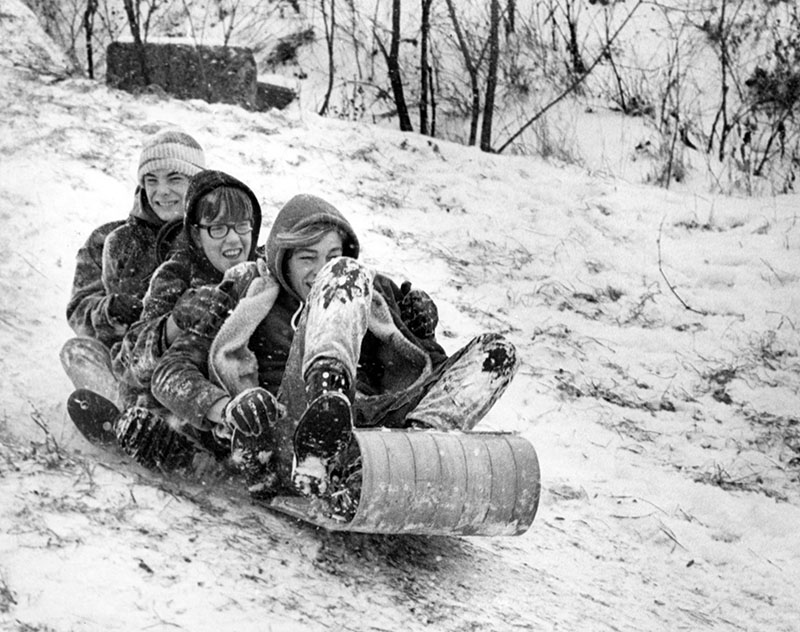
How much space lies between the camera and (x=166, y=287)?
396 cm

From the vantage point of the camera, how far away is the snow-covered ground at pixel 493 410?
291 centimetres

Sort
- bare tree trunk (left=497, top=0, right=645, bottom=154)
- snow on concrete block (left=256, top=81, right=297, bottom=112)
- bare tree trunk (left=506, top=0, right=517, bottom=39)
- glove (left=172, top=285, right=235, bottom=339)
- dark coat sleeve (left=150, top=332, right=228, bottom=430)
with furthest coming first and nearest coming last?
bare tree trunk (left=506, top=0, right=517, bottom=39) → snow on concrete block (left=256, top=81, right=297, bottom=112) → bare tree trunk (left=497, top=0, right=645, bottom=154) → glove (left=172, top=285, right=235, bottom=339) → dark coat sleeve (left=150, top=332, right=228, bottom=430)

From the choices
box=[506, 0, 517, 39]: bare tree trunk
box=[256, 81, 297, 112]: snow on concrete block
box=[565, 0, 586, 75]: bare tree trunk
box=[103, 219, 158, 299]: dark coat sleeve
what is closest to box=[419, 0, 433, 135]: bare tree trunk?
box=[506, 0, 517, 39]: bare tree trunk

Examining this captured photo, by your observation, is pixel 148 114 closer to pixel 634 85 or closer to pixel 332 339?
pixel 634 85

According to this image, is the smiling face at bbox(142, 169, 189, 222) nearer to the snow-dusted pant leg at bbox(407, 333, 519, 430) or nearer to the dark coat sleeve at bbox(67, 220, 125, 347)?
the dark coat sleeve at bbox(67, 220, 125, 347)

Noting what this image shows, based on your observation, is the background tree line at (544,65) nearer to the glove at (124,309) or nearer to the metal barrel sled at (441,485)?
the glove at (124,309)

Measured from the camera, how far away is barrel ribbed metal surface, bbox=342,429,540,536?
3062mm

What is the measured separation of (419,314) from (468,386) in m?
0.43

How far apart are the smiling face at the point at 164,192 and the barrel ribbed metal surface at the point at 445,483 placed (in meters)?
1.90

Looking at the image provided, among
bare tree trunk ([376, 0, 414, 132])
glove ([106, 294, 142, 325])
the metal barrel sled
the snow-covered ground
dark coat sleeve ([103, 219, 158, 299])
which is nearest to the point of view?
the snow-covered ground

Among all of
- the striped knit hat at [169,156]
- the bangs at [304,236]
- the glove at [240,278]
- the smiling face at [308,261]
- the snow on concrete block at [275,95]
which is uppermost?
the snow on concrete block at [275,95]

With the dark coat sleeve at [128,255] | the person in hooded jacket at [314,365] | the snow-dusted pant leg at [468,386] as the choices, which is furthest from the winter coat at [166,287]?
the snow-dusted pant leg at [468,386]

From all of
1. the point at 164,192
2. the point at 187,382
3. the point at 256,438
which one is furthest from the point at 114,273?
the point at 256,438

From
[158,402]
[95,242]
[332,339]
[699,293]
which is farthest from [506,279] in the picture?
[332,339]
